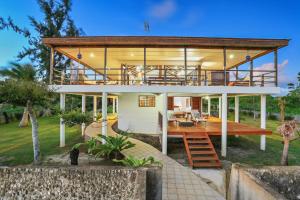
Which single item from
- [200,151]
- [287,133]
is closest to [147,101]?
[200,151]

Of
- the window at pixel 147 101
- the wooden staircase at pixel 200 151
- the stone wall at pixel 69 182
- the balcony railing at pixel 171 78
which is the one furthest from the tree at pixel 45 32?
the stone wall at pixel 69 182

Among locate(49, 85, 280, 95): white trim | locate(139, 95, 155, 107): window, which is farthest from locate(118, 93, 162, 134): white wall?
locate(49, 85, 280, 95): white trim

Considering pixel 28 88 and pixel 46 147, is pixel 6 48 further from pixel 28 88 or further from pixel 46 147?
pixel 28 88

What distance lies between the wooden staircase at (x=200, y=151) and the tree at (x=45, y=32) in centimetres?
2250

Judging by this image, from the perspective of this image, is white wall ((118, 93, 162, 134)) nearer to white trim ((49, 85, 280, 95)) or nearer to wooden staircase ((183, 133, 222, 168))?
white trim ((49, 85, 280, 95))

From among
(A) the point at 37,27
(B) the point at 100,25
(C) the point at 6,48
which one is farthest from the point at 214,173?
(C) the point at 6,48

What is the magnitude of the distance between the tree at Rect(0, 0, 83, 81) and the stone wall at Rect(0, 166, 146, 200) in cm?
2353

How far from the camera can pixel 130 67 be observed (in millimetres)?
17422

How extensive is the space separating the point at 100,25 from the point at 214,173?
3927 cm

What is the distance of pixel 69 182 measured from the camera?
4324mm

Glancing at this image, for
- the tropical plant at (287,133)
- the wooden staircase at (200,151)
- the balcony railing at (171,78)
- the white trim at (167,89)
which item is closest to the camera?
the tropical plant at (287,133)

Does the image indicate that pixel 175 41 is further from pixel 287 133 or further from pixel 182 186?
pixel 182 186

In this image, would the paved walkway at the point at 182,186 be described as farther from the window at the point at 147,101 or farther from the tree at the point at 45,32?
the tree at the point at 45,32

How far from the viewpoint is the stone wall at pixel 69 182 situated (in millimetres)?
4285
